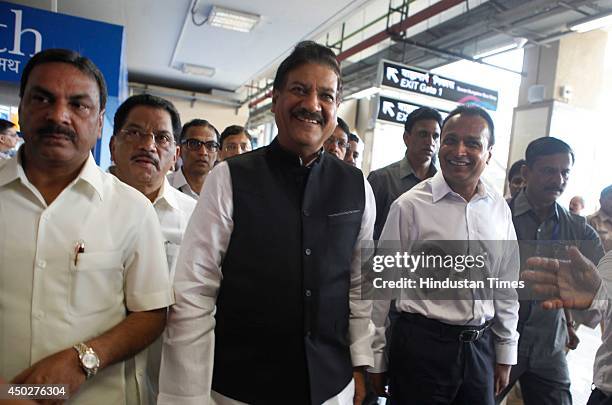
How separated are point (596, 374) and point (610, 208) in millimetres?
2348

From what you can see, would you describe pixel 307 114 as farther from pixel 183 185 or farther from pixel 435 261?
pixel 183 185

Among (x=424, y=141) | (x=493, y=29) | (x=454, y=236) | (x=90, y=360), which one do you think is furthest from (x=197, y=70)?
(x=90, y=360)

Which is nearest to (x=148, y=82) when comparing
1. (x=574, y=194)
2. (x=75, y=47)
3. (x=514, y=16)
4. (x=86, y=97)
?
(x=75, y=47)

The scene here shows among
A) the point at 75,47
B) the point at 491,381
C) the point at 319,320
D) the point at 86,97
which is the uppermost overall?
the point at 75,47

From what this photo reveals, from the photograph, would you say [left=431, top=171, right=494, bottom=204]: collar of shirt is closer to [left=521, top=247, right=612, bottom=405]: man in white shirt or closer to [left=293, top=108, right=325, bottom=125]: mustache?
[left=521, top=247, right=612, bottom=405]: man in white shirt

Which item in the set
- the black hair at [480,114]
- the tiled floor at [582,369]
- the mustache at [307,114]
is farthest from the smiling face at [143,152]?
the tiled floor at [582,369]

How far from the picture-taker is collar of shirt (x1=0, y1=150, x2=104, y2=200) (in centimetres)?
101

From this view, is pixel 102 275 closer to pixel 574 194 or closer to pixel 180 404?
pixel 180 404

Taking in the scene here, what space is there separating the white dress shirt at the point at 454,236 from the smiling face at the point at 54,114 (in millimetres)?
1127

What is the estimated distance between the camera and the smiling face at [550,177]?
2.05 m

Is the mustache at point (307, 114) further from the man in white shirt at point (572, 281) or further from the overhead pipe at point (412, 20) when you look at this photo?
the overhead pipe at point (412, 20)

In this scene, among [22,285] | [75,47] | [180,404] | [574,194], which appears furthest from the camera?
[574,194]

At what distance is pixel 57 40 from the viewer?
4445 mm

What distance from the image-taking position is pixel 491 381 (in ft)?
5.63
